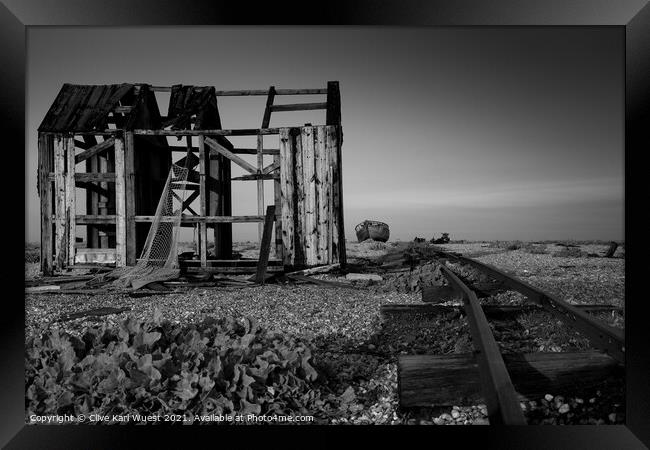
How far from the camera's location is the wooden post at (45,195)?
26.7 feet

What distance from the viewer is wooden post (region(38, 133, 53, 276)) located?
8.12m

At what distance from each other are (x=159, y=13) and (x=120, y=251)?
6.97 meters

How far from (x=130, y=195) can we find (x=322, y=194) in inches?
168

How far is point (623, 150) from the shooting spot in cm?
280

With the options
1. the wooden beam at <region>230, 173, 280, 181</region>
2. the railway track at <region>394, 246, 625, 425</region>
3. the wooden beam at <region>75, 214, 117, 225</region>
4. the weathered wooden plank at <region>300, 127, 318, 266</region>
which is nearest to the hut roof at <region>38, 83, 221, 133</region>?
the wooden beam at <region>230, 173, 280, 181</region>

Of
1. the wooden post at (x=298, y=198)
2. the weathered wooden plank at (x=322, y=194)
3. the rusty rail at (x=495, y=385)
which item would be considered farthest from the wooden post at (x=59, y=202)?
the rusty rail at (x=495, y=385)

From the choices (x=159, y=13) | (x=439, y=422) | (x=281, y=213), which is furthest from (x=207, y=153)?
(x=439, y=422)

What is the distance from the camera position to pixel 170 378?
2787 mm

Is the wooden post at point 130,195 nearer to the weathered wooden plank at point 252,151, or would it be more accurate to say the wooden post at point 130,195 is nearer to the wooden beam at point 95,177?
the wooden beam at point 95,177

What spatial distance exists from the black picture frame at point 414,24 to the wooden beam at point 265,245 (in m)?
5.06

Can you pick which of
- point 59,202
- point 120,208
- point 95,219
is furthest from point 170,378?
point 59,202

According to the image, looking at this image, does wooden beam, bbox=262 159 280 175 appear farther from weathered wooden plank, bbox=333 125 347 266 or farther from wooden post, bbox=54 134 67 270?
wooden post, bbox=54 134 67 270
